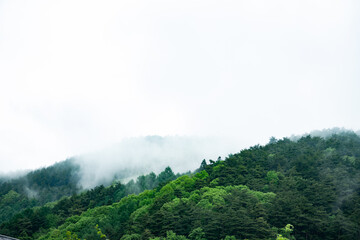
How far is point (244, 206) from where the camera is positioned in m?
42.0

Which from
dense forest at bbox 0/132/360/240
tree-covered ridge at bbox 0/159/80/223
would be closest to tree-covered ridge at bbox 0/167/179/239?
dense forest at bbox 0/132/360/240

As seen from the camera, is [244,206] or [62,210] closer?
[244,206]

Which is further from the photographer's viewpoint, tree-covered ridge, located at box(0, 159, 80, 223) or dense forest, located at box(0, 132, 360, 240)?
tree-covered ridge, located at box(0, 159, 80, 223)

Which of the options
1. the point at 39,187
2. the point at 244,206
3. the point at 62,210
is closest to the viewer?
the point at 244,206

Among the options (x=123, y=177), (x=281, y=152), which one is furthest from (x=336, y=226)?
(x=123, y=177)

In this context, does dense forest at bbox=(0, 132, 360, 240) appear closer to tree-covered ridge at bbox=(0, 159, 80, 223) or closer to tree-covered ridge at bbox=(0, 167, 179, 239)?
tree-covered ridge at bbox=(0, 167, 179, 239)

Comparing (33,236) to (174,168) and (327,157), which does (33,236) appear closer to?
(327,157)

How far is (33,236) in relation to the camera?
203 ft

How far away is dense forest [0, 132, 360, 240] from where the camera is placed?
3672 cm

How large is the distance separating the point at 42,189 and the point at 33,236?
110m

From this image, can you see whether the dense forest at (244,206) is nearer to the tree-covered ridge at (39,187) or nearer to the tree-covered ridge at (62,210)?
the tree-covered ridge at (62,210)

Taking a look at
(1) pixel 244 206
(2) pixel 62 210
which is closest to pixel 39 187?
(2) pixel 62 210

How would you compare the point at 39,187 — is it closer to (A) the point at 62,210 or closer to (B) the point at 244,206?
→ (A) the point at 62,210

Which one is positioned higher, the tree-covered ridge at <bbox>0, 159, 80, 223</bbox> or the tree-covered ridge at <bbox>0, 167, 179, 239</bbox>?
the tree-covered ridge at <bbox>0, 159, 80, 223</bbox>
